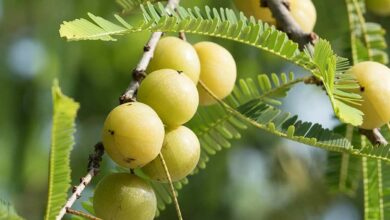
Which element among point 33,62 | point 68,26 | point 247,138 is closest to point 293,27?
point 68,26

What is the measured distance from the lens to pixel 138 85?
1135mm

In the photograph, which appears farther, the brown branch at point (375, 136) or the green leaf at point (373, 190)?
the green leaf at point (373, 190)

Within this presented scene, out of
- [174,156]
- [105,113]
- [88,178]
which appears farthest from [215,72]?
[105,113]

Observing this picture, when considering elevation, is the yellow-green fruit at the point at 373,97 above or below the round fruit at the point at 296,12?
below

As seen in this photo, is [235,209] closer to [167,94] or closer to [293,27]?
[293,27]

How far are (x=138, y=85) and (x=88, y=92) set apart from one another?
70.5 inches

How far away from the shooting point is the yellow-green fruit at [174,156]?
43.3 inches

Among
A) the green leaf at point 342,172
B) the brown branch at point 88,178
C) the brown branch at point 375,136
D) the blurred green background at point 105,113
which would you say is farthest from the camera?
the blurred green background at point 105,113

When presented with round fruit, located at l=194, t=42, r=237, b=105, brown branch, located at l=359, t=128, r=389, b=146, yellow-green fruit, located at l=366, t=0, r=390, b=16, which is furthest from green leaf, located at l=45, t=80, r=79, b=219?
yellow-green fruit, located at l=366, t=0, r=390, b=16

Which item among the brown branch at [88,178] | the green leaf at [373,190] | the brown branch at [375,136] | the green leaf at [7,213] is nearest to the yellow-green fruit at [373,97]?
the brown branch at [375,136]

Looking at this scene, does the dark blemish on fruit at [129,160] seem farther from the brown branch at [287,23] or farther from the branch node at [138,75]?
the brown branch at [287,23]

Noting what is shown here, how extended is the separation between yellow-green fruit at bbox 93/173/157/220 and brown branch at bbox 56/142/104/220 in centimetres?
4

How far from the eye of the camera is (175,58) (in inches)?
46.8

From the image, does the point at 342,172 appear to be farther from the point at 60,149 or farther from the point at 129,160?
the point at 60,149
